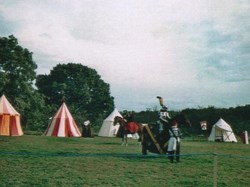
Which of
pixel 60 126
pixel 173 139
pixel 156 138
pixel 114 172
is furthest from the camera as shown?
pixel 60 126

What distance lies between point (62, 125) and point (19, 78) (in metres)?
8.31

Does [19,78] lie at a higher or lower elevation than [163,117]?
higher

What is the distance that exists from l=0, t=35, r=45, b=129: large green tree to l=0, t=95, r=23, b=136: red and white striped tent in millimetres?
5349

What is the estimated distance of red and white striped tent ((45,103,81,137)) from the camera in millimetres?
31572

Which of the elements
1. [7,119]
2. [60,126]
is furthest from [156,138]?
[60,126]

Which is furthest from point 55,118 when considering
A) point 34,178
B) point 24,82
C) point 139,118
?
point 34,178

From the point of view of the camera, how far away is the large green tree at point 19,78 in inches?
1395

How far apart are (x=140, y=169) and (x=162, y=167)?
103 cm

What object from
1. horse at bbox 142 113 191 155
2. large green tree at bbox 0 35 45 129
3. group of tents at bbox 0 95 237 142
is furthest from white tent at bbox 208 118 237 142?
horse at bbox 142 113 191 155

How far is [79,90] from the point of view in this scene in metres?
55.5

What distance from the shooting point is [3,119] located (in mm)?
28703

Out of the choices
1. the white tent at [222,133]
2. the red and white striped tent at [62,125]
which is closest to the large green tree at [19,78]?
the red and white striped tent at [62,125]

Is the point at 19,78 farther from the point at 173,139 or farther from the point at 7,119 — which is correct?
the point at 173,139

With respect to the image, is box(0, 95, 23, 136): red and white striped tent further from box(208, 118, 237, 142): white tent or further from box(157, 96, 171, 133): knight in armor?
box(208, 118, 237, 142): white tent
